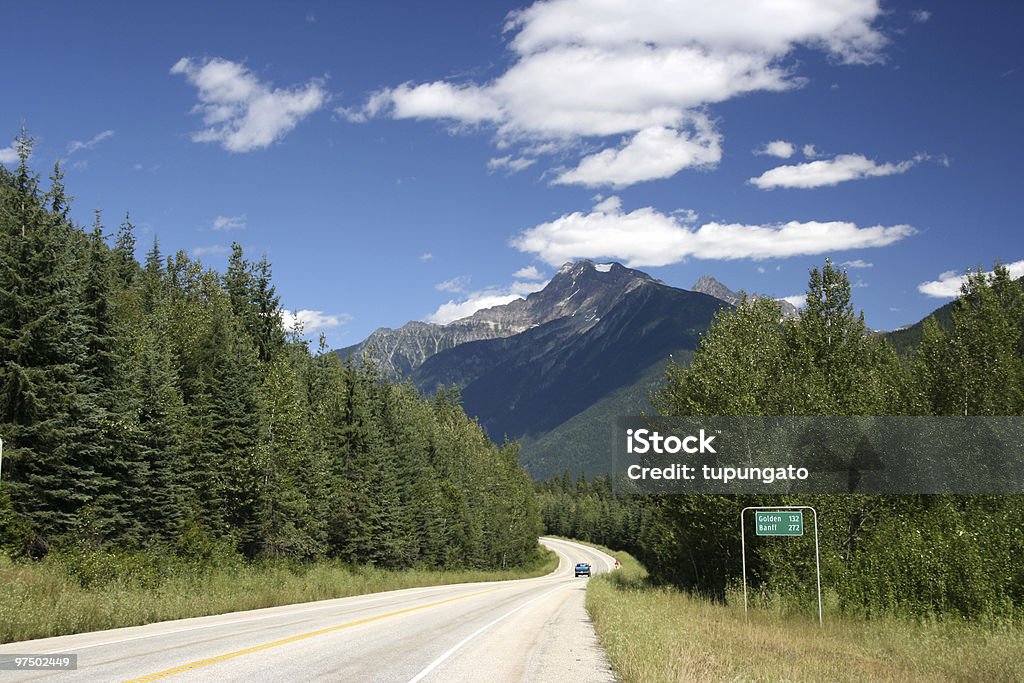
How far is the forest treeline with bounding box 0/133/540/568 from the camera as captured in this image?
26359mm

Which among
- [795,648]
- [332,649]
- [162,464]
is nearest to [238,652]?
[332,649]

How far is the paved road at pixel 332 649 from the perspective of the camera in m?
11.0

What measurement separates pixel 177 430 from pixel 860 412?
31.8m

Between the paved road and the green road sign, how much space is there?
649 centimetres

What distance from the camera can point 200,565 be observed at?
32.8m

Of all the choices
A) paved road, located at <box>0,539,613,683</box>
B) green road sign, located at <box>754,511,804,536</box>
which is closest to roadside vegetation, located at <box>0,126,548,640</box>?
paved road, located at <box>0,539,613,683</box>

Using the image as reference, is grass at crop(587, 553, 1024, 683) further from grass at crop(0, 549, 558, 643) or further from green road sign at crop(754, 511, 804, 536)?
grass at crop(0, 549, 558, 643)

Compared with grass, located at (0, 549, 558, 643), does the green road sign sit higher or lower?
higher

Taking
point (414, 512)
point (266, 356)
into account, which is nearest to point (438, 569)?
point (414, 512)

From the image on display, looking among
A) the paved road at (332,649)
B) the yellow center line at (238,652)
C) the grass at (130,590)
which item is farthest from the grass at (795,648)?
the grass at (130,590)

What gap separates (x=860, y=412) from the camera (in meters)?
35.2

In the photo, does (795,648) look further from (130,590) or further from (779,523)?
(130,590)

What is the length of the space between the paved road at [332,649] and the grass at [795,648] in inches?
37.5

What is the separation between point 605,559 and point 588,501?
63.3m
